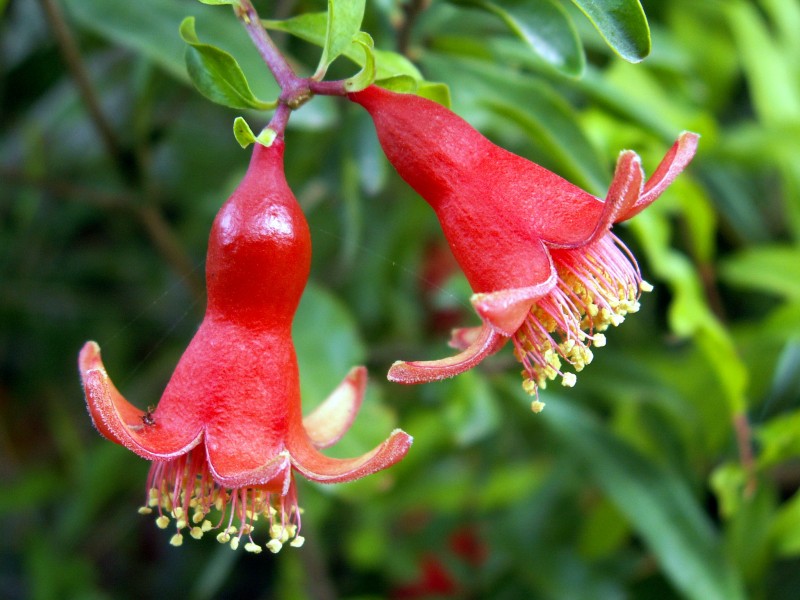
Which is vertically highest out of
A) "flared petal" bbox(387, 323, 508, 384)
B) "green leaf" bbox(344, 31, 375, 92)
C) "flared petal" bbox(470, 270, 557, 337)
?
"green leaf" bbox(344, 31, 375, 92)

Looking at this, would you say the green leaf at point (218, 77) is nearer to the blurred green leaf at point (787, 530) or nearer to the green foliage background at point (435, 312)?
the green foliage background at point (435, 312)

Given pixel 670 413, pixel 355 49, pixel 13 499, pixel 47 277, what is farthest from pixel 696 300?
pixel 47 277

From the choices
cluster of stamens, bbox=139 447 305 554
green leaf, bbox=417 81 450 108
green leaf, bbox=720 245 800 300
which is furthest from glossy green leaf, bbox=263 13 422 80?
green leaf, bbox=720 245 800 300

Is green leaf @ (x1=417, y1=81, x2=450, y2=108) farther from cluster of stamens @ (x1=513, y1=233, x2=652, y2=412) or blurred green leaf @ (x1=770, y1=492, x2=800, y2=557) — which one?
blurred green leaf @ (x1=770, y1=492, x2=800, y2=557)

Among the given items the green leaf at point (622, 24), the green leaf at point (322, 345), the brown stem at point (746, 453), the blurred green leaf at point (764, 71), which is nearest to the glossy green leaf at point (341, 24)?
the green leaf at point (622, 24)

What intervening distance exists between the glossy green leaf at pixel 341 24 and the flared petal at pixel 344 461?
0.28 m

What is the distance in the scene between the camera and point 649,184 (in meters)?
0.64

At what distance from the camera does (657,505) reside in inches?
44.8

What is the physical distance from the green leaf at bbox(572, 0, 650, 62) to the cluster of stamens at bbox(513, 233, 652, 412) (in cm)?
15

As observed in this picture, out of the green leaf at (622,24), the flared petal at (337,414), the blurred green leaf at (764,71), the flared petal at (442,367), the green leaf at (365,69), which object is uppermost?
the green leaf at (622,24)

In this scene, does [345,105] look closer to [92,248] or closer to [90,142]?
[90,142]

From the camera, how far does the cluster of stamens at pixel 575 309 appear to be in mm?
706

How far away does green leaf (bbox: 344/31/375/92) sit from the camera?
60 centimetres

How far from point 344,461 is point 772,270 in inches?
34.2
